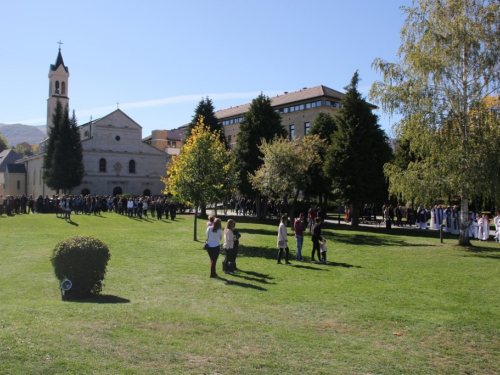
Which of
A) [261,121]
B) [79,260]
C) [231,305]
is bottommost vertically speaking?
[231,305]

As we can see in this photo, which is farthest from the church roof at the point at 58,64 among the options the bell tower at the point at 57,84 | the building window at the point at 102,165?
the building window at the point at 102,165

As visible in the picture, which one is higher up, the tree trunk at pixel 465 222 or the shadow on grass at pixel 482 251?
the tree trunk at pixel 465 222

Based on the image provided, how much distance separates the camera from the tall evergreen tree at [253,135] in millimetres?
39625

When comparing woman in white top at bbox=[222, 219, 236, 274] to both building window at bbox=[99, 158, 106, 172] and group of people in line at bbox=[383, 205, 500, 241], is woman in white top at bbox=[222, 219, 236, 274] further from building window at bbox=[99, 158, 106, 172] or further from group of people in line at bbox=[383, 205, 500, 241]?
building window at bbox=[99, 158, 106, 172]

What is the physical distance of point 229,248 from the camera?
1417cm

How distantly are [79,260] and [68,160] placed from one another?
179 ft


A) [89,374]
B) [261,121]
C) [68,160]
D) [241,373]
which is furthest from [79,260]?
[68,160]

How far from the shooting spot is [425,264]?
55.3ft

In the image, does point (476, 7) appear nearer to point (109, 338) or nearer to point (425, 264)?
point (425, 264)

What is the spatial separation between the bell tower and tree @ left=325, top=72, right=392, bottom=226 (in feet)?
194

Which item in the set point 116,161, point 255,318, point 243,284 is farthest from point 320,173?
point 116,161

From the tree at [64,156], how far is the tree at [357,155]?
1590 inches

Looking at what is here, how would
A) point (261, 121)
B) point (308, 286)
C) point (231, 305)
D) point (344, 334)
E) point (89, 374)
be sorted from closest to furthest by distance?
point (89, 374), point (344, 334), point (231, 305), point (308, 286), point (261, 121)

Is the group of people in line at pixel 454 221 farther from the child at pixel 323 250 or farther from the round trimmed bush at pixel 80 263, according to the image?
the round trimmed bush at pixel 80 263
